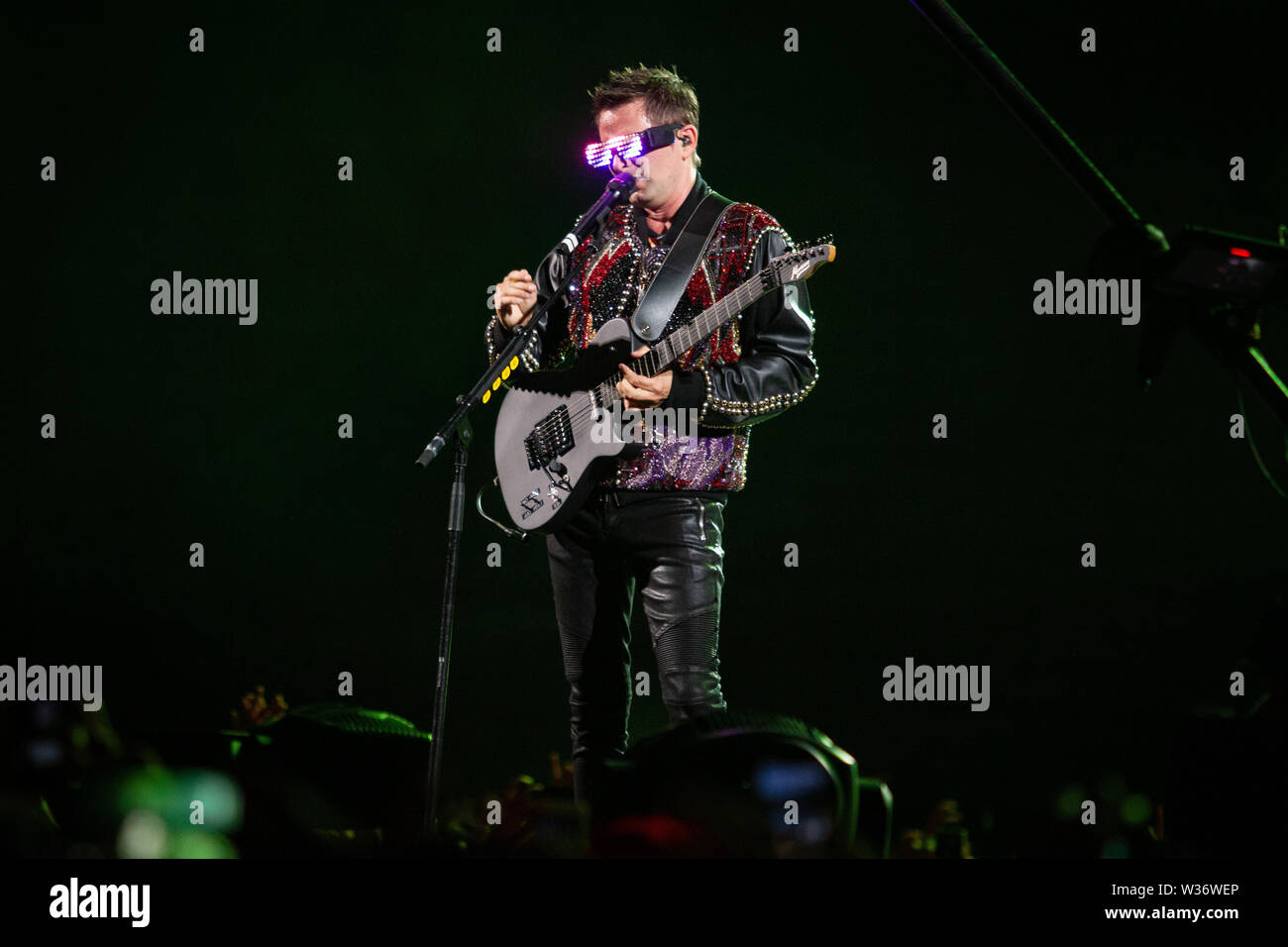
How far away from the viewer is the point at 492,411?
4262 mm

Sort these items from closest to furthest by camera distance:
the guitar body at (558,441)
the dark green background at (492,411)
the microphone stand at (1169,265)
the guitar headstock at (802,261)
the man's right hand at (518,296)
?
the microphone stand at (1169,265)
the guitar headstock at (802,261)
the guitar body at (558,441)
the man's right hand at (518,296)
the dark green background at (492,411)

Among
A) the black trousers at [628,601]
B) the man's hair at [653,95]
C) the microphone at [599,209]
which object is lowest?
the black trousers at [628,601]

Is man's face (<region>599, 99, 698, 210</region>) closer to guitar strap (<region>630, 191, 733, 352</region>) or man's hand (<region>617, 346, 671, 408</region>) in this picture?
guitar strap (<region>630, 191, 733, 352</region>)

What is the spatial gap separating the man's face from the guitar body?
349mm

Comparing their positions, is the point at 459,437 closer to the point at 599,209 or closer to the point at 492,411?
the point at 599,209

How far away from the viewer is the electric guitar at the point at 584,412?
9.04 feet

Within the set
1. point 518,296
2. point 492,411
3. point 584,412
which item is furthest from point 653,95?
point 492,411

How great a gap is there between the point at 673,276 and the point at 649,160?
12.0 inches

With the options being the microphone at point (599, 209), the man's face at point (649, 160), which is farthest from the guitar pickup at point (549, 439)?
the man's face at point (649, 160)

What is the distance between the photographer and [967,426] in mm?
3941

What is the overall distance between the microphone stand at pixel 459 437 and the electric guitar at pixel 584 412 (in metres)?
0.17

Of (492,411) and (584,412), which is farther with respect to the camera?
(492,411)

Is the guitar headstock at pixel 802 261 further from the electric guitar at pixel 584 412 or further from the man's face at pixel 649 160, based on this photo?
the man's face at pixel 649 160
